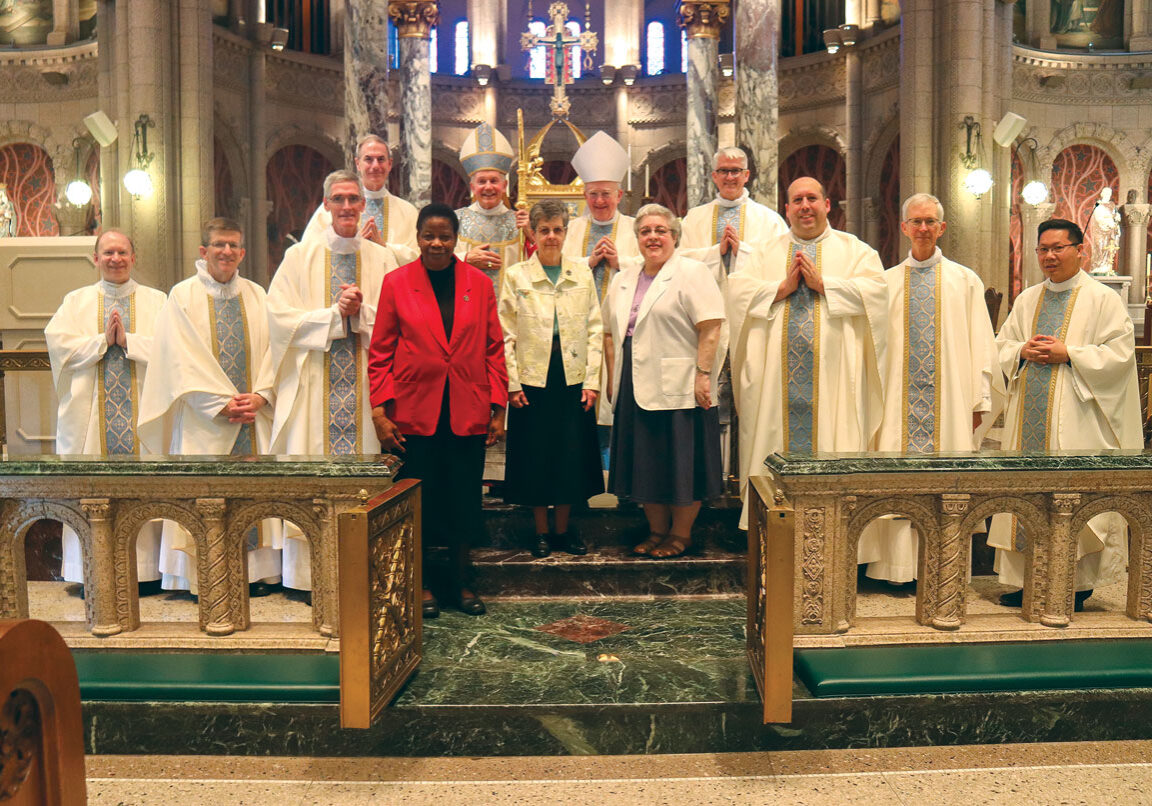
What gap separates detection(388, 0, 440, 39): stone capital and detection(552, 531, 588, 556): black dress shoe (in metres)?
6.16

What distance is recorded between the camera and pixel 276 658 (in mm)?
3299

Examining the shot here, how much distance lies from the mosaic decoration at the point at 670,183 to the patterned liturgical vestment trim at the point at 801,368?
13.4m

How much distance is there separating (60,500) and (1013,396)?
386 cm

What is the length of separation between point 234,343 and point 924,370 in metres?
3.15

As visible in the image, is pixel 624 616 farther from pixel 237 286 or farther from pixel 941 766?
pixel 237 286

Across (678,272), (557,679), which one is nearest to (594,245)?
(678,272)

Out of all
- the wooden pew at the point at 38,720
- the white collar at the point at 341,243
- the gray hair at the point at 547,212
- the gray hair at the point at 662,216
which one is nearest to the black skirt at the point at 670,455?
the gray hair at the point at 662,216

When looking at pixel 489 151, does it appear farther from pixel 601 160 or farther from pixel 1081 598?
pixel 1081 598

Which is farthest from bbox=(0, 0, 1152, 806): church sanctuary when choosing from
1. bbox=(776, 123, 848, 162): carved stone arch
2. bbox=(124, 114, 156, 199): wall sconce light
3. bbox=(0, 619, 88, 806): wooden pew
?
bbox=(776, 123, 848, 162): carved stone arch

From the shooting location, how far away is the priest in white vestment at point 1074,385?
13.5ft

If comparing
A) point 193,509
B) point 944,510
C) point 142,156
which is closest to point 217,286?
point 193,509

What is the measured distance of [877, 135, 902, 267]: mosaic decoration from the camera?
14250mm

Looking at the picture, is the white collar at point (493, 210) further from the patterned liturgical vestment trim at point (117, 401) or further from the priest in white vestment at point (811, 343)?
the patterned liturgical vestment trim at point (117, 401)

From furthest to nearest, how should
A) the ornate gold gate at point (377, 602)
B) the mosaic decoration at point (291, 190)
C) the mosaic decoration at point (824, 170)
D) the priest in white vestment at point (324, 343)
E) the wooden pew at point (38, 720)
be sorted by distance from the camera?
the mosaic decoration at point (824, 170) < the mosaic decoration at point (291, 190) < the priest in white vestment at point (324, 343) < the ornate gold gate at point (377, 602) < the wooden pew at point (38, 720)
